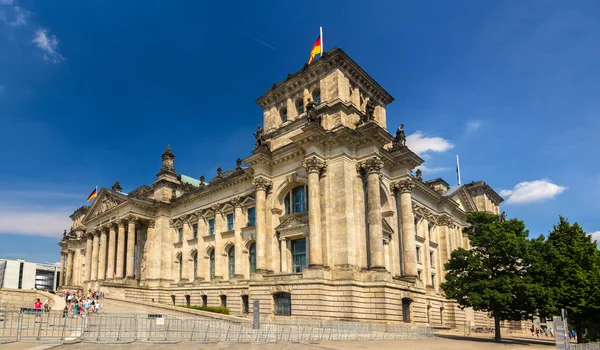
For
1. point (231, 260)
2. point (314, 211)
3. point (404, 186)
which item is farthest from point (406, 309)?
point (231, 260)

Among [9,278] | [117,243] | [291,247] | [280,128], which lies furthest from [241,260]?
[9,278]

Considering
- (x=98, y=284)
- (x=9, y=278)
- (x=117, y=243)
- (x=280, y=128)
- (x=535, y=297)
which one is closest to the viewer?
(x=535, y=297)

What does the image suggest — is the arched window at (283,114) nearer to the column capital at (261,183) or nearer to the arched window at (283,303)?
the column capital at (261,183)

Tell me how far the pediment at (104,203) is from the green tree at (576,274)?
159ft

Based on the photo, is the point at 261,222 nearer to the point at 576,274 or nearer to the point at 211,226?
the point at 211,226

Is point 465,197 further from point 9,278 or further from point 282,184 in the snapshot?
point 9,278

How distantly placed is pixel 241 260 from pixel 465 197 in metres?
32.3

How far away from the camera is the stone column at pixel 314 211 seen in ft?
110

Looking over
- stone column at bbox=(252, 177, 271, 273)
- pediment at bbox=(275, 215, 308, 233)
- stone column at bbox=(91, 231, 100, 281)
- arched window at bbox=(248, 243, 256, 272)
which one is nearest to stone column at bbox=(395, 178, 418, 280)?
pediment at bbox=(275, 215, 308, 233)

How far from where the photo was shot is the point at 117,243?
56969 mm

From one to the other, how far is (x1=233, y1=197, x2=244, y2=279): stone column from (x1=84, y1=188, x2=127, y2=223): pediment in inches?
741

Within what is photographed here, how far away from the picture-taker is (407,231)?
3825 cm

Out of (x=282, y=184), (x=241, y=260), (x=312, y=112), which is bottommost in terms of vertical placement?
(x=241, y=260)

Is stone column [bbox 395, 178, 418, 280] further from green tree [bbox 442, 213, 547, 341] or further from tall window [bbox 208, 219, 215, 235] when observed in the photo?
tall window [bbox 208, 219, 215, 235]
